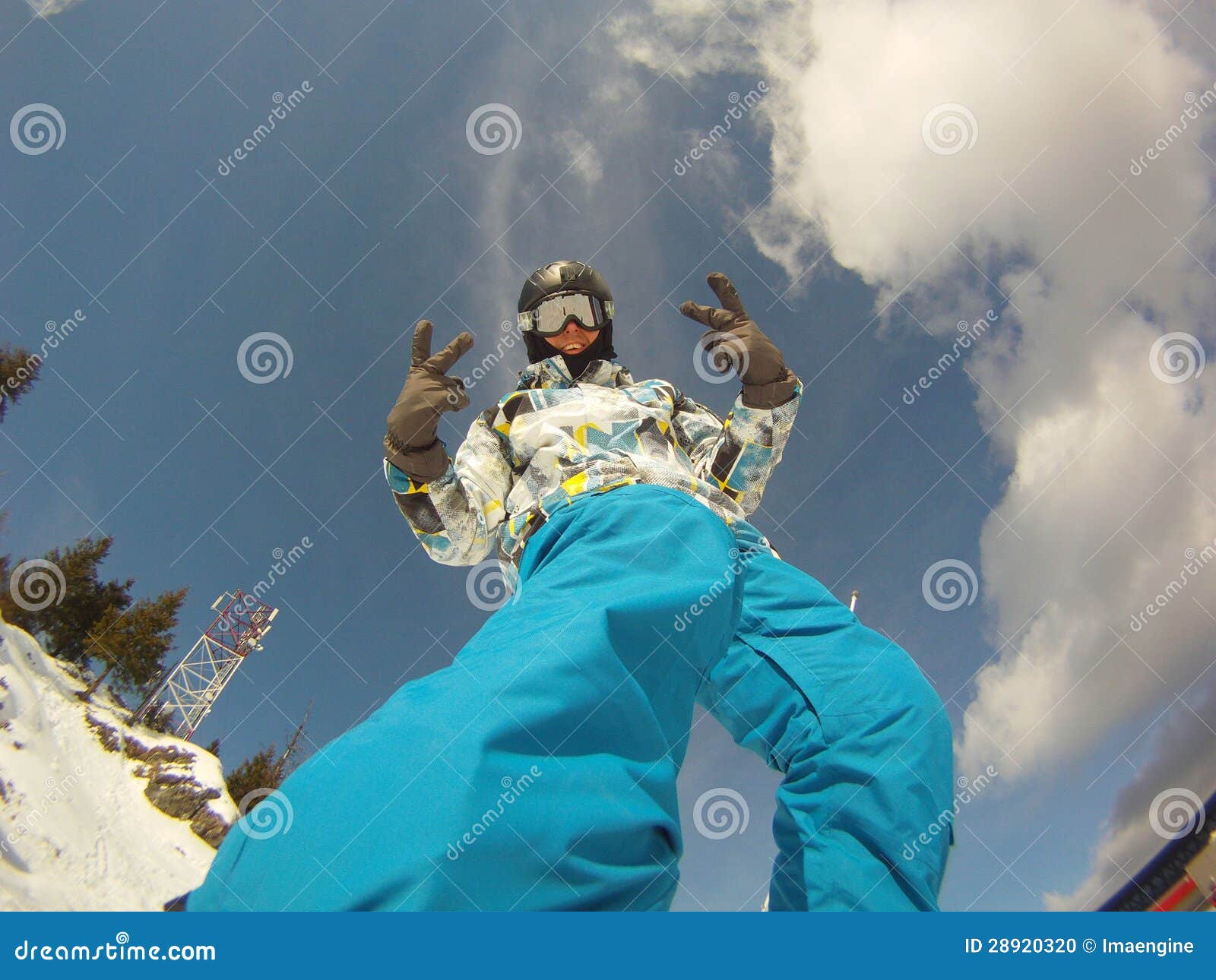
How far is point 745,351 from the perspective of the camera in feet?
7.73

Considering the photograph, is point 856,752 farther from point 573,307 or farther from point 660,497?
point 573,307

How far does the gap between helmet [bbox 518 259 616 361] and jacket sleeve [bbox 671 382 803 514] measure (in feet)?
3.02

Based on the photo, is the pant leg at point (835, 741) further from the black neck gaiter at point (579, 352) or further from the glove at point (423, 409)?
the black neck gaiter at point (579, 352)

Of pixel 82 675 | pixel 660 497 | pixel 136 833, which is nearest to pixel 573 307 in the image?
pixel 660 497

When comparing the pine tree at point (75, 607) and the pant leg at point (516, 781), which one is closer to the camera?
the pant leg at point (516, 781)

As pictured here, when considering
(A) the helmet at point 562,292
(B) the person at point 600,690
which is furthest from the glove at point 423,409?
(A) the helmet at point 562,292

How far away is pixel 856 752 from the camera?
1.59 m

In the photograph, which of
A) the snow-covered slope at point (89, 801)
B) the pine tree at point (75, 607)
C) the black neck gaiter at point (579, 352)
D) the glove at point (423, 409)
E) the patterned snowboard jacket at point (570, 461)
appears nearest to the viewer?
the patterned snowboard jacket at point (570, 461)

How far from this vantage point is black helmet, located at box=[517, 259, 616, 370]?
316 cm

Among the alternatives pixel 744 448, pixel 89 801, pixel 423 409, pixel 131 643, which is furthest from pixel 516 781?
pixel 131 643

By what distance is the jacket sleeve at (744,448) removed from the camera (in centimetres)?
248

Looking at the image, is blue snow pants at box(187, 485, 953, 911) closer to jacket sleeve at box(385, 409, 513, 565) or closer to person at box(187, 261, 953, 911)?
person at box(187, 261, 953, 911)

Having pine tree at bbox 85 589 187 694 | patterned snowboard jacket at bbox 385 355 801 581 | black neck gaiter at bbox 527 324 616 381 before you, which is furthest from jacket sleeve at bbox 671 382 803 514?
pine tree at bbox 85 589 187 694

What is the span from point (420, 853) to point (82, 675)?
1960 cm
